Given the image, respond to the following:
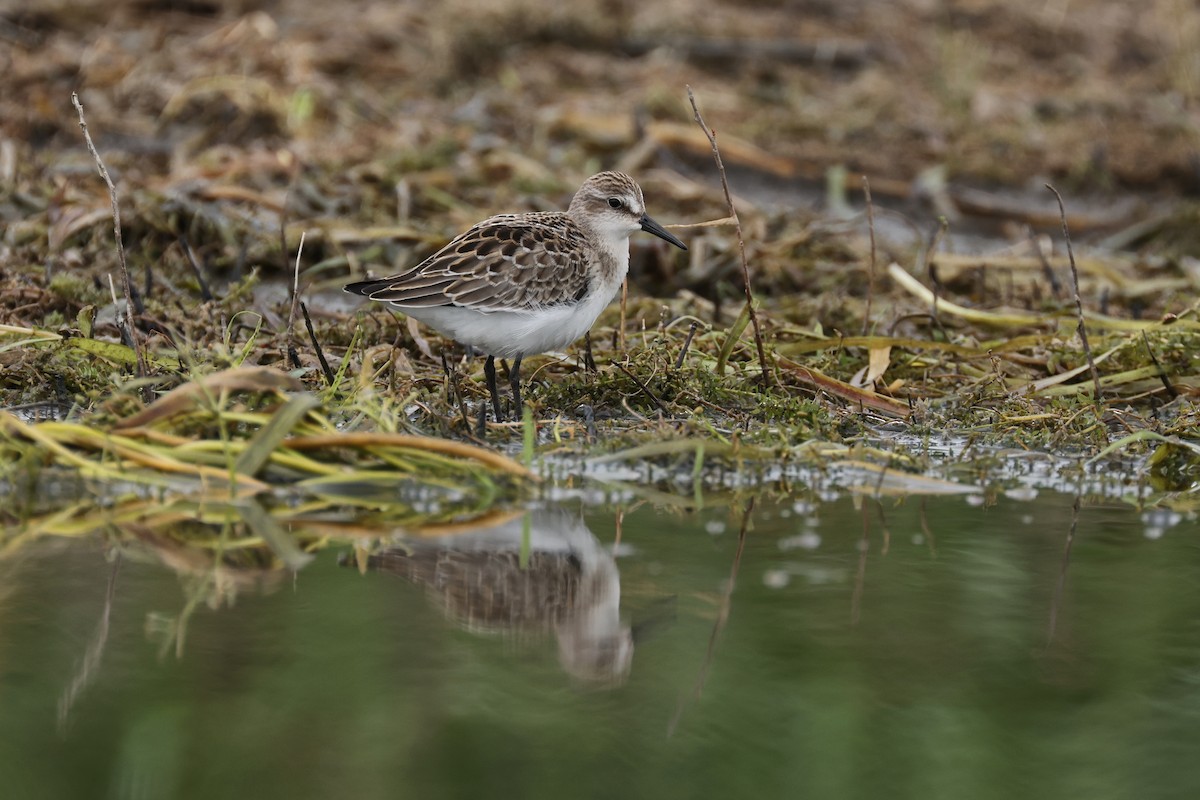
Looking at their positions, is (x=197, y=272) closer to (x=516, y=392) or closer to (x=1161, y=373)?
(x=516, y=392)

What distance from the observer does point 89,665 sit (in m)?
4.14

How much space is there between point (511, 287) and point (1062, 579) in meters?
2.67

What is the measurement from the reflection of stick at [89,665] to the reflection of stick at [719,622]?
4.61 feet

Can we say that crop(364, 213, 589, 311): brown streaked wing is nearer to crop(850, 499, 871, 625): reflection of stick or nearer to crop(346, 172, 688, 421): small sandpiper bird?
crop(346, 172, 688, 421): small sandpiper bird

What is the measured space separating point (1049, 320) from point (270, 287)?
4.24 metres

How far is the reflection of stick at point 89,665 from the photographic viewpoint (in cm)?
387

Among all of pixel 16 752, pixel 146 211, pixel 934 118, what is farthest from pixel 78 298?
pixel 934 118

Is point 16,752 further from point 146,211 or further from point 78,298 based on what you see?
point 146,211

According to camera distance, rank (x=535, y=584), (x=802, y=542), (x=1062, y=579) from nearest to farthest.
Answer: (x=535, y=584) → (x=1062, y=579) → (x=802, y=542)

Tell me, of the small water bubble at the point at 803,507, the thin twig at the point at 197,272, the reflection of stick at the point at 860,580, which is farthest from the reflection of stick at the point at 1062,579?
the thin twig at the point at 197,272

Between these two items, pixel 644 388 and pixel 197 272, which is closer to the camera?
pixel 644 388

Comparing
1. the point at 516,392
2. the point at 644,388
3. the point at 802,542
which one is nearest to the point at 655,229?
the point at 644,388

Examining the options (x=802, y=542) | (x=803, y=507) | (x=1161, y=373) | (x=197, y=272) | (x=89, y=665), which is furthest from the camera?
(x=197, y=272)

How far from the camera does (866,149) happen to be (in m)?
13.4
